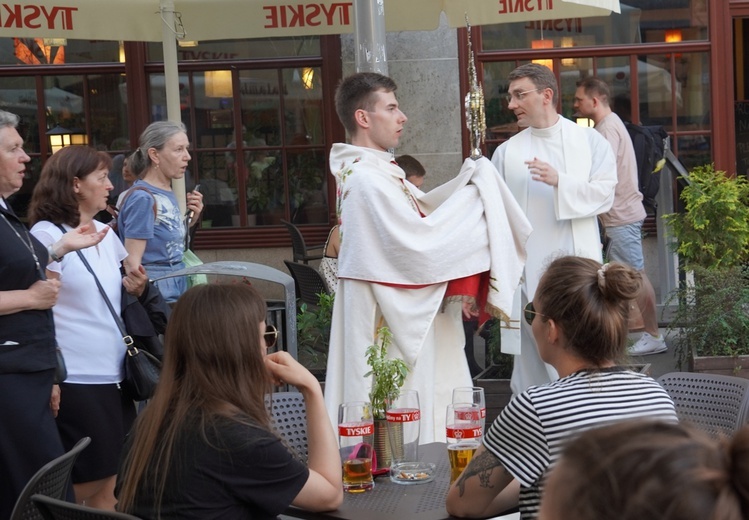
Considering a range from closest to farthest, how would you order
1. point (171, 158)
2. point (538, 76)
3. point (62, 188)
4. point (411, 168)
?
point (62, 188) → point (171, 158) → point (538, 76) → point (411, 168)

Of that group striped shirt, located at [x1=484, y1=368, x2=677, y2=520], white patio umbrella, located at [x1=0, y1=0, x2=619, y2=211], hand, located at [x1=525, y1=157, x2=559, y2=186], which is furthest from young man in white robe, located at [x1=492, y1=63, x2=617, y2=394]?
striped shirt, located at [x1=484, y1=368, x2=677, y2=520]

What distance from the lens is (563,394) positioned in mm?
2754

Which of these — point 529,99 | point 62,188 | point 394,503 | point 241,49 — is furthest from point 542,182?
point 241,49

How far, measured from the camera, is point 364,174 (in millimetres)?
4668

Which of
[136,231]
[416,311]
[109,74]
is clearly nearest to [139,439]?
[416,311]

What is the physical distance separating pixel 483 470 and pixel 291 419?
1092 mm

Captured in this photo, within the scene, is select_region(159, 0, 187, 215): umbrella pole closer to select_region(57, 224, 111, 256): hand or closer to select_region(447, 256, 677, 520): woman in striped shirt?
select_region(57, 224, 111, 256): hand

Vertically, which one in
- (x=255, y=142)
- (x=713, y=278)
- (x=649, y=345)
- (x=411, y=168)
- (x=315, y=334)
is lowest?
(x=649, y=345)

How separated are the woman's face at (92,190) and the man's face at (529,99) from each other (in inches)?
93.1

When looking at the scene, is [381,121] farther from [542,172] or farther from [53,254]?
[53,254]

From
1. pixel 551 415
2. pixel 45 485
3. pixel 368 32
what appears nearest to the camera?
pixel 551 415

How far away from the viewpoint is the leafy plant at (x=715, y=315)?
6348 mm

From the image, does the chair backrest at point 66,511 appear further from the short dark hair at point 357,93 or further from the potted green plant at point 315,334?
the potted green plant at point 315,334

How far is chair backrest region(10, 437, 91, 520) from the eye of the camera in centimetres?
275
